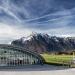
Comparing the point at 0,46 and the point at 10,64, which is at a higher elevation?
the point at 0,46

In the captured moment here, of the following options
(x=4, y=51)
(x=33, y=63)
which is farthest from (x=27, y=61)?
(x=4, y=51)

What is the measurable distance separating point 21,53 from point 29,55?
6.26ft

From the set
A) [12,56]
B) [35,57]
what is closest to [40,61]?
[35,57]

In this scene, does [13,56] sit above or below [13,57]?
above

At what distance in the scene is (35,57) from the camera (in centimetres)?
6097

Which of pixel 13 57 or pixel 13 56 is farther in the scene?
pixel 13 56

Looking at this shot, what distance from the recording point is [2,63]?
57688 millimetres

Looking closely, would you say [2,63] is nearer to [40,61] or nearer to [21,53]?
[21,53]

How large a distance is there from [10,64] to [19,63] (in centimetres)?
202

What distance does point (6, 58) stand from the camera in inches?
2282

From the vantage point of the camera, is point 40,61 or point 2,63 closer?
point 2,63

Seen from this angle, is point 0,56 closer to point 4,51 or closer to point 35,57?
point 4,51

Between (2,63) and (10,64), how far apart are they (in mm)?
1643

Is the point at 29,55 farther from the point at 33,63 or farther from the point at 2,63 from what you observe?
the point at 2,63
